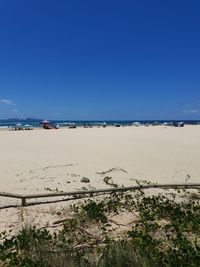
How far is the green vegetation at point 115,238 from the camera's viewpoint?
5.71 meters

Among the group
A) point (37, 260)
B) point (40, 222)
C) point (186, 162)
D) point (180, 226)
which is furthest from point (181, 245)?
point (186, 162)

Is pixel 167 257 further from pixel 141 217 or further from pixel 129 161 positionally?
pixel 129 161

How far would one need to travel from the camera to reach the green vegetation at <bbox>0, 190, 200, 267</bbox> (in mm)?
5715

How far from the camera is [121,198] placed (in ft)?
31.4

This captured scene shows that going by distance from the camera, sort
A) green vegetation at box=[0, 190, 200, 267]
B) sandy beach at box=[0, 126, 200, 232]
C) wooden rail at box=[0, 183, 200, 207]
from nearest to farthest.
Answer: green vegetation at box=[0, 190, 200, 267] → wooden rail at box=[0, 183, 200, 207] → sandy beach at box=[0, 126, 200, 232]

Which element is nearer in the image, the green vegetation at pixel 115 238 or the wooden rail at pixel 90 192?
the green vegetation at pixel 115 238

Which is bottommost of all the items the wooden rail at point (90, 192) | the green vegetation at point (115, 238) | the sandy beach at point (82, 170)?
the sandy beach at point (82, 170)

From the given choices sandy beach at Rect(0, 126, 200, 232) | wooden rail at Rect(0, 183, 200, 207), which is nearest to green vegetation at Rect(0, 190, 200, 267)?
wooden rail at Rect(0, 183, 200, 207)

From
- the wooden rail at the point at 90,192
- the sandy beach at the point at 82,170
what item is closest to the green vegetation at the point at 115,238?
the wooden rail at the point at 90,192

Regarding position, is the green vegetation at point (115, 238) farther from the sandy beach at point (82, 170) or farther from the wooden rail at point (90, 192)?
the sandy beach at point (82, 170)

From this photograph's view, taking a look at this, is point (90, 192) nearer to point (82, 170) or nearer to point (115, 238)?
point (115, 238)

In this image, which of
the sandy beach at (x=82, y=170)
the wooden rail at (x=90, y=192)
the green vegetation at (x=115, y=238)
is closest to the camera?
the green vegetation at (x=115, y=238)

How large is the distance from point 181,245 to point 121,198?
11.2 feet

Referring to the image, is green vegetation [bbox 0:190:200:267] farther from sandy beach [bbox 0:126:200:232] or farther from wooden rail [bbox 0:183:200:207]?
sandy beach [bbox 0:126:200:232]
